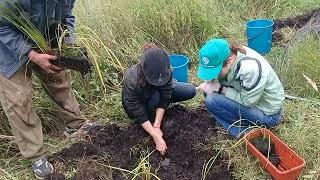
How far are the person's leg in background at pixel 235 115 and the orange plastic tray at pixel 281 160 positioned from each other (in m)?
0.15

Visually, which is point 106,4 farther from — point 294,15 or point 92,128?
point 294,15

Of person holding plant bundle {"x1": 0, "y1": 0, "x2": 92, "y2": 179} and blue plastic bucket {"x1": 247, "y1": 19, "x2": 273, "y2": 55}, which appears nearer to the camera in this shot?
person holding plant bundle {"x1": 0, "y1": 0, "x2": 92, "y2": 179}

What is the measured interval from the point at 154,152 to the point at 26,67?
111cm

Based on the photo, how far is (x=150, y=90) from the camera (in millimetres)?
3072

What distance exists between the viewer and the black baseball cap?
2758 mm

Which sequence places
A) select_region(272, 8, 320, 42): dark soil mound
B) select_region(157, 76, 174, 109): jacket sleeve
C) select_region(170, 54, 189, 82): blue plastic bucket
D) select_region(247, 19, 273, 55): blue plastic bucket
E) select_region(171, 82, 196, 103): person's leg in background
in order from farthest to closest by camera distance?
1. select_region(272, 8, 320, 42): dark soil mound
2. select_region(247, 19, 273, 55): blue plastic bucket
3. select_region(170, 54, 189, 82): blue plastic bucket
4. select_region(171, 82, 196, 103): person's leg in background
5. select_region(157, 76, 174, 109): jacket sleeve

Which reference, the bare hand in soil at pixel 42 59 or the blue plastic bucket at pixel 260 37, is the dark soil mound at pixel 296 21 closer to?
the blue plastic bucket at pixel 260 37

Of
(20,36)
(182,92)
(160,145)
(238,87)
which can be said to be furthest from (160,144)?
(20,36)

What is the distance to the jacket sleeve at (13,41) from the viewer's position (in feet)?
8.68

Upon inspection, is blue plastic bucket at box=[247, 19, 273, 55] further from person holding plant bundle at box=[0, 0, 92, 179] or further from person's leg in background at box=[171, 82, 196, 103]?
person holding plant bundle at box=[0, 0, 92, 179]

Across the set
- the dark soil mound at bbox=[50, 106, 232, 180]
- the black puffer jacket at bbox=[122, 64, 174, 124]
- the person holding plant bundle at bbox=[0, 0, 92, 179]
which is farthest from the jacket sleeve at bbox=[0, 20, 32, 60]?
the dark soil mound at bbox=[50, 106, 232, 180]

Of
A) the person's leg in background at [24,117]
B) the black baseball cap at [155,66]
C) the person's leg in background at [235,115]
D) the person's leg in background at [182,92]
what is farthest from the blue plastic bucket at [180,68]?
the person's leg in background at [24,117]

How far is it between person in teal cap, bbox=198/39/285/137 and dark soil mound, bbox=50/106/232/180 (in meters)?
0.22

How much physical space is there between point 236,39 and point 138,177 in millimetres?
2556
